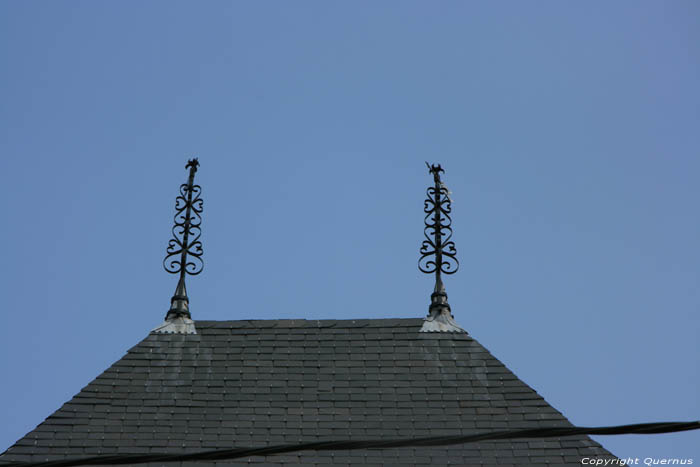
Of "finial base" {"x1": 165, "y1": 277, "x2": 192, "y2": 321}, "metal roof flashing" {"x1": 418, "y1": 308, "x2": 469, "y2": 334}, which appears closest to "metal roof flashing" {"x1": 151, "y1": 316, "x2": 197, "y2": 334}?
"finial base" {"x1": 165, "y1": 277, "x2": 192, "y2": 321}

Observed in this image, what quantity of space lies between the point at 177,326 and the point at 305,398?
10.0ft

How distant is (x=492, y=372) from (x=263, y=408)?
3437mm

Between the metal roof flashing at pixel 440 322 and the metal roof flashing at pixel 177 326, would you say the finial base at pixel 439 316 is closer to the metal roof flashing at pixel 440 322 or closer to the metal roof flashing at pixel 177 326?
the metal roof flashing at pixel 440 322

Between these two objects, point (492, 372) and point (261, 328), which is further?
point (261, 328)

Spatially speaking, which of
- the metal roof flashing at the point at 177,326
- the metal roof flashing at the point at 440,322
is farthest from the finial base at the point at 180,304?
the metal roof flashing at the point at 440,322

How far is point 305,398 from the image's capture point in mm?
18812

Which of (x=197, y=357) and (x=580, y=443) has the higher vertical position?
(x=197, y=357)

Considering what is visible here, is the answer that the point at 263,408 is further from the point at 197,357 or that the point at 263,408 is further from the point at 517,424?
the point at 517,424

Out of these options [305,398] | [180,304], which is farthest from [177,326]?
[305,398]

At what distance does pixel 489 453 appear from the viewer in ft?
57.3

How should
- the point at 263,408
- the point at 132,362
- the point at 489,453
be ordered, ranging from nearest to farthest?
the point at 489,453, the point at 263,408, the point at 132,362

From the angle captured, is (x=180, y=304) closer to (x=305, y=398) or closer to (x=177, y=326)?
(x=177, y=326)

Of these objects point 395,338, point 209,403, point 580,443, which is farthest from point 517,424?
point 209,403

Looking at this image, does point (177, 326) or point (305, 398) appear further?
point (177, 326)
